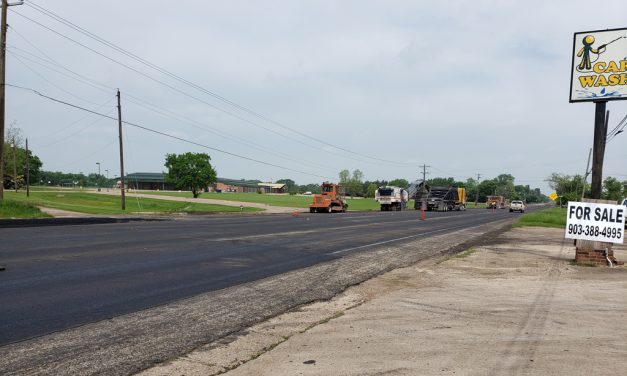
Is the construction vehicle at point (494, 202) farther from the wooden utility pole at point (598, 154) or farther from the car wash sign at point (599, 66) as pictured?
the wooden utility pole at point (598, 154)

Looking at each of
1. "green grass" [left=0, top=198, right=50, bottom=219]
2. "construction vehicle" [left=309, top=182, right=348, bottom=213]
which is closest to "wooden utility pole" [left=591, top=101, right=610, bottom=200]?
"green grass" [left=0, top=198, right=50, bottom=219]

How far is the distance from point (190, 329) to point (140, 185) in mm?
170876

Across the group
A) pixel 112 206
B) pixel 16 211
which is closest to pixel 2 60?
pixel 16 211

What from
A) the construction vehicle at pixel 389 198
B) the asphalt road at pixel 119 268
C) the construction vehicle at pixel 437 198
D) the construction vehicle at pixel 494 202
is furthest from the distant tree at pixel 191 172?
the asphalt road at pixel 119 268

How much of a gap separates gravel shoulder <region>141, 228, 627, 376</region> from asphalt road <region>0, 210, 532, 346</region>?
2.35 metres

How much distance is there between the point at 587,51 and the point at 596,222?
5005 mm

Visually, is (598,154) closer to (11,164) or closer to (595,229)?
(595,229)

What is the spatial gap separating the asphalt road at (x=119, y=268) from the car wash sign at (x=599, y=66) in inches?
325

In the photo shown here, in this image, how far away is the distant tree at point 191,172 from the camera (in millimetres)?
86188

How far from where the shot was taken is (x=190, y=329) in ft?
19.7

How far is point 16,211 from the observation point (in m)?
26.3

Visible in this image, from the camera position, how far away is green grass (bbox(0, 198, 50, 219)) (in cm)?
2565

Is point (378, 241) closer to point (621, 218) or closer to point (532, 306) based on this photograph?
point (621, 218)

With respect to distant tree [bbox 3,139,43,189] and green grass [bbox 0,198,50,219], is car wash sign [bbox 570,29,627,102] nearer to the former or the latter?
green grass [bbox 0,198,50,219]
